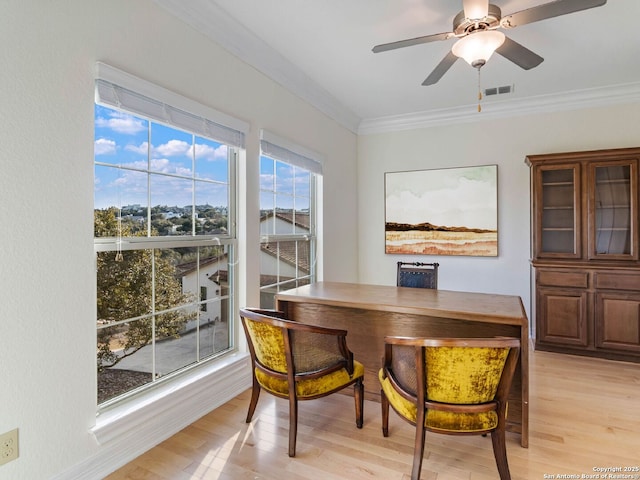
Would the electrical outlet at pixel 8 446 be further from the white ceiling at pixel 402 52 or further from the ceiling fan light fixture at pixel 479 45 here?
the ceiling fan light fixture at pixel 479 45

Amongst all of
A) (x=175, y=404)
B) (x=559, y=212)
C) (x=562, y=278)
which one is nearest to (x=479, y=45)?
(x=559, y=212)

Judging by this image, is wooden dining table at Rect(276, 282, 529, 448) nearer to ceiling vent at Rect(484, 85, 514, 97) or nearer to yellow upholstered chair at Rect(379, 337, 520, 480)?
yellow upholstered chair at Rect(379, 337, 520, 480)

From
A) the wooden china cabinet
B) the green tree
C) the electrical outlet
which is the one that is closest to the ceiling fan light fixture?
the wooden china cabinet

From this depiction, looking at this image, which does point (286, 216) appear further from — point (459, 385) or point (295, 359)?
point (459, 385)

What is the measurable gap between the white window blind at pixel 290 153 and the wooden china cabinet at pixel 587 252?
219cm

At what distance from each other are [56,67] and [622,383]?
429cm

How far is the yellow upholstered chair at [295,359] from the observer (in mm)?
1968

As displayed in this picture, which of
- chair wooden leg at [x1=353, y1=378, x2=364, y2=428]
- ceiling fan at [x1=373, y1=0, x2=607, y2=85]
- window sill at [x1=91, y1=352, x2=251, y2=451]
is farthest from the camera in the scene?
Answer: chair wooden leg at [x1=353, y1=378, x2=364, y2=428]

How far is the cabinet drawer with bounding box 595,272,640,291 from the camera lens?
3355mm

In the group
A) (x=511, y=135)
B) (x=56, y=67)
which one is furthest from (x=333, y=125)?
(x=56, y=67)

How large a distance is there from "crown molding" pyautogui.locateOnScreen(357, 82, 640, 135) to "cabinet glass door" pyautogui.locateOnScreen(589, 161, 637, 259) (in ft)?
2.77

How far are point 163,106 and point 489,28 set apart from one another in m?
1.92

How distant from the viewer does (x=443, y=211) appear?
451cm

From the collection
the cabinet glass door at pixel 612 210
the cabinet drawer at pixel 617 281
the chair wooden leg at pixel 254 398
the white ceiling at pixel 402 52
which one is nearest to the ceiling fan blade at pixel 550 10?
the white ceiling at pixel 402 52
